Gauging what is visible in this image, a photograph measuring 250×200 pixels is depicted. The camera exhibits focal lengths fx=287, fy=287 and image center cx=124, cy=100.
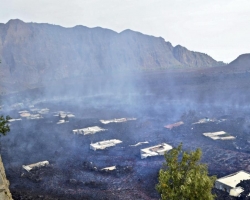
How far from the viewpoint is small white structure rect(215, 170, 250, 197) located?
54.4ft

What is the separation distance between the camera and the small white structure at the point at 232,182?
16.6m

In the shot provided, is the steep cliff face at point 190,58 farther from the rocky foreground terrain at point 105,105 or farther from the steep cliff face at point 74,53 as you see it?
the rocky foreground terrain at point 105,105

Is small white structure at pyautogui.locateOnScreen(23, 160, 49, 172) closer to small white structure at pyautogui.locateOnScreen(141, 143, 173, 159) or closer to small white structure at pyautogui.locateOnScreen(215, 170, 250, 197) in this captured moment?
small white structure at pyautogui.locateOnScreen(141, 143, 173, 159)

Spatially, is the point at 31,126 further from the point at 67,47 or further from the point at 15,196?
the point at 67,47

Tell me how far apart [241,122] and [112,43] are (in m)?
97.4

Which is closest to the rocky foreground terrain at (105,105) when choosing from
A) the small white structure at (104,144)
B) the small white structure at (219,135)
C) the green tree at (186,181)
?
the small white structure at (219,135)

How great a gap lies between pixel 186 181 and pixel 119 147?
2002cm

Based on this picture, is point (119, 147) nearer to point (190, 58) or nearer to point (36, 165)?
point (36, 165)

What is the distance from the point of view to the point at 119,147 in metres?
28.1

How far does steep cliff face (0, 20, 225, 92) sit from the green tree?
283 feet

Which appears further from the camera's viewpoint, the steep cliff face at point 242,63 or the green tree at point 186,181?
the steep cliff face at point 242,63

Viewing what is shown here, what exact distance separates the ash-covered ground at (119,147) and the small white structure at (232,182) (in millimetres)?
495

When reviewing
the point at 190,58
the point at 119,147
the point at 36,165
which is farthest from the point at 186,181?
the point at 190,58

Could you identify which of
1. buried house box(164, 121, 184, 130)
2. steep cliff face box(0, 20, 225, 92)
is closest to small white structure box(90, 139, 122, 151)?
buried house box(164, 121, 184, 130)
